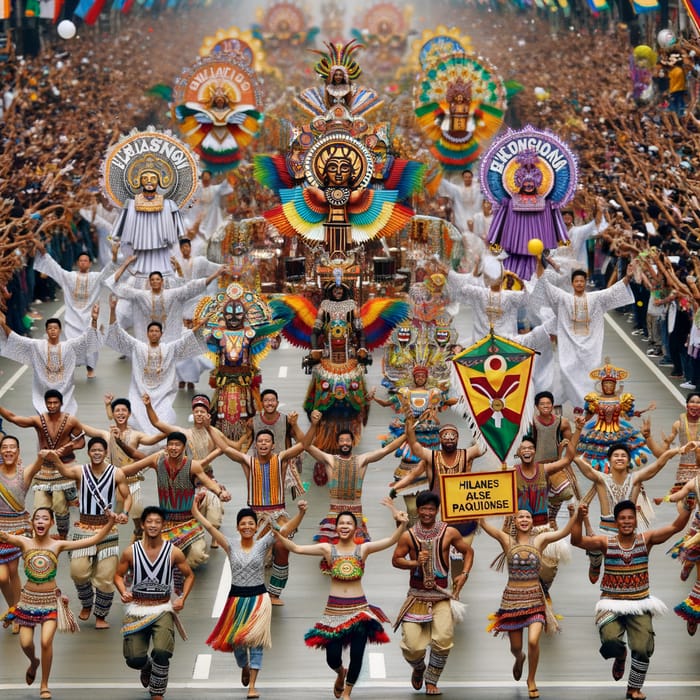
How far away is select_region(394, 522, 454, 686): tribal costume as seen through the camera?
16.7 metres

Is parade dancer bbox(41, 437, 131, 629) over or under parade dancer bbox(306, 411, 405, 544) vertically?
under

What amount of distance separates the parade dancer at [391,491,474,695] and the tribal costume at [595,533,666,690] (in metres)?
1.08

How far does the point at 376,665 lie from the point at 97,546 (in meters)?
2.57

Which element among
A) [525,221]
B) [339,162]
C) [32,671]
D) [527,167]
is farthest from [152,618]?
[527,167]

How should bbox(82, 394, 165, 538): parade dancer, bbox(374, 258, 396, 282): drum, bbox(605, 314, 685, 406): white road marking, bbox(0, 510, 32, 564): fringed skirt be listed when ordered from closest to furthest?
bbox(0, 510, 32, 564): fringed skirt < bbox(82, 394, 165, 538): parade dancer < bbox(605, 314, 685, 406): white road marking < bbox(374, 258, 396, 282): drum

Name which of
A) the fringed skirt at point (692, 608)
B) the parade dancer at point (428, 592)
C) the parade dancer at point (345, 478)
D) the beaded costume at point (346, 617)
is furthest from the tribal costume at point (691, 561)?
the parade dancer at point (345, 478)

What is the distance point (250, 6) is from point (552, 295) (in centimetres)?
11457

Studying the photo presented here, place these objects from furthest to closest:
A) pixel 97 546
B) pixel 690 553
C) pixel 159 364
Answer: pixel 159 364
pixel 97 546
pixel 690 553

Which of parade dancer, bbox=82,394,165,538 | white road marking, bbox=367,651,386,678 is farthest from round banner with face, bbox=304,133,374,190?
white road marking, bbox=367,651,386,678

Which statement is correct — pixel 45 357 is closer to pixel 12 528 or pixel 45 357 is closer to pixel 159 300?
pixel 159 300

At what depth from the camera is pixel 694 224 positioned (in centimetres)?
2752

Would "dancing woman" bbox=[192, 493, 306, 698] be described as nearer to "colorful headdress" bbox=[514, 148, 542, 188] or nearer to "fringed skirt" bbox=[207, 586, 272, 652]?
"fringed skirt" bbox=[207, 586, 272, 652]

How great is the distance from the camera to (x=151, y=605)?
1655 cm

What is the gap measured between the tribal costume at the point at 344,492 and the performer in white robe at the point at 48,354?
4675 mm
